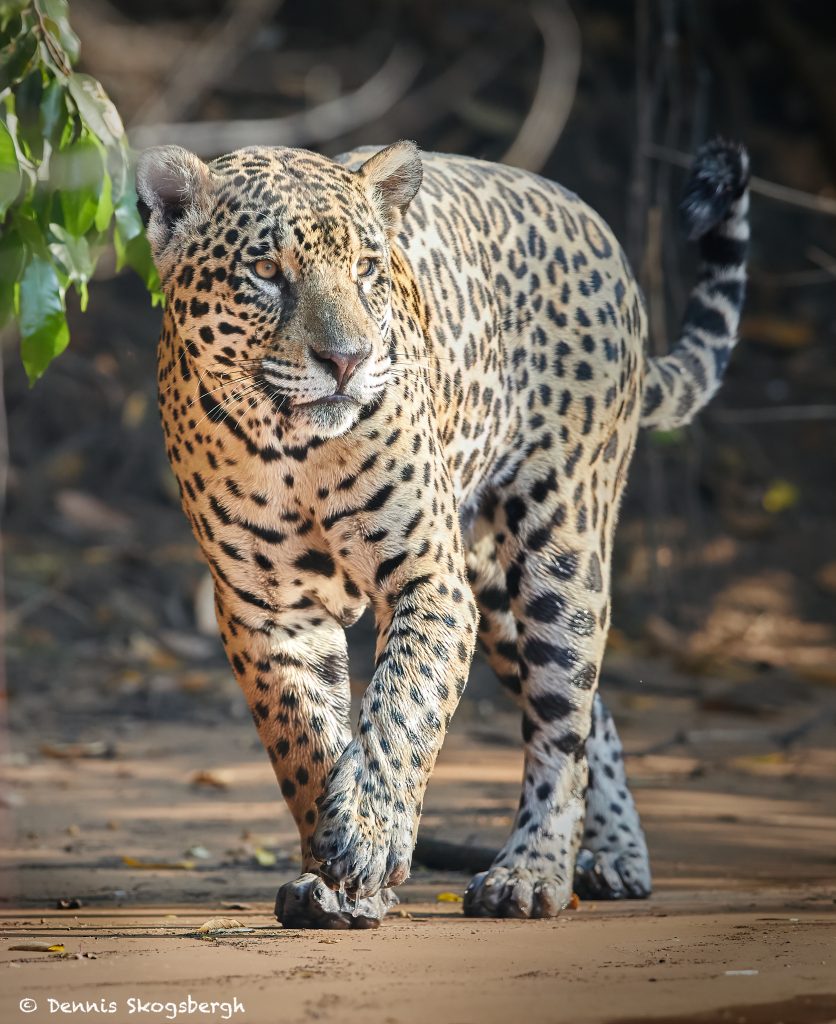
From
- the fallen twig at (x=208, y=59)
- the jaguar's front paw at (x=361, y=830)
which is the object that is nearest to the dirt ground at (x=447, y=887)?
the jaguar's front paw at (x=361, y=830)

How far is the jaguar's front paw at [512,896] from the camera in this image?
4.76 meters

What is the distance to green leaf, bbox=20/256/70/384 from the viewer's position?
432 centimetres

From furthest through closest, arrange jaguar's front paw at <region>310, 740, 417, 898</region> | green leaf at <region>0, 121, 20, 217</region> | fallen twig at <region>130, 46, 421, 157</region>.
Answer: fallen twig at <region>130, 46, 421, 157</region>
green leaf at <region>0, 121, 20, 217</region>
jaguar's front paw at <region>310, 740, 417, 898</region>

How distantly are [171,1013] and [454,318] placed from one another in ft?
8.18

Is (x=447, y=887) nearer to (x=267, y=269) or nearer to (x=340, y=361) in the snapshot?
(x=340, y=361)

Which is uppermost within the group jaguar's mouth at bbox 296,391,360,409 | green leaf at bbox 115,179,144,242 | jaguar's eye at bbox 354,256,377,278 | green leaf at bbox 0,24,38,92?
green leaf at bbox 0,24,38,92

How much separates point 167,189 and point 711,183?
1.98 m

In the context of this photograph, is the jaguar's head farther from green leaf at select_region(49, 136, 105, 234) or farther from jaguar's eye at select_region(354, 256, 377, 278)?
green leaf at select_region(49, 136, 105, 234)

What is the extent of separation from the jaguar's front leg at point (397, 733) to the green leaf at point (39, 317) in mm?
1063

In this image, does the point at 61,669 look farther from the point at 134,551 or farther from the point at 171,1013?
the point at 171,1013

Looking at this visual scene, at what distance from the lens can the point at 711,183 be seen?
552 cm

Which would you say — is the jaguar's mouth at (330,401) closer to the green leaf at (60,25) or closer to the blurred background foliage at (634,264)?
the green leaf at (60,25)

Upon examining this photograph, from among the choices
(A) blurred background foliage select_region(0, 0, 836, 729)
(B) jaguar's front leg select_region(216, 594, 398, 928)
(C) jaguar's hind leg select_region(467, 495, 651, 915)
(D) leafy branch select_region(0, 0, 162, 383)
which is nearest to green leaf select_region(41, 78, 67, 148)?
(D) leafy branch select_region(0, 0, 162, 383)

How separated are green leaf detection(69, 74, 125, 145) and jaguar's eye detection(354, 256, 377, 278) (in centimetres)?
75
